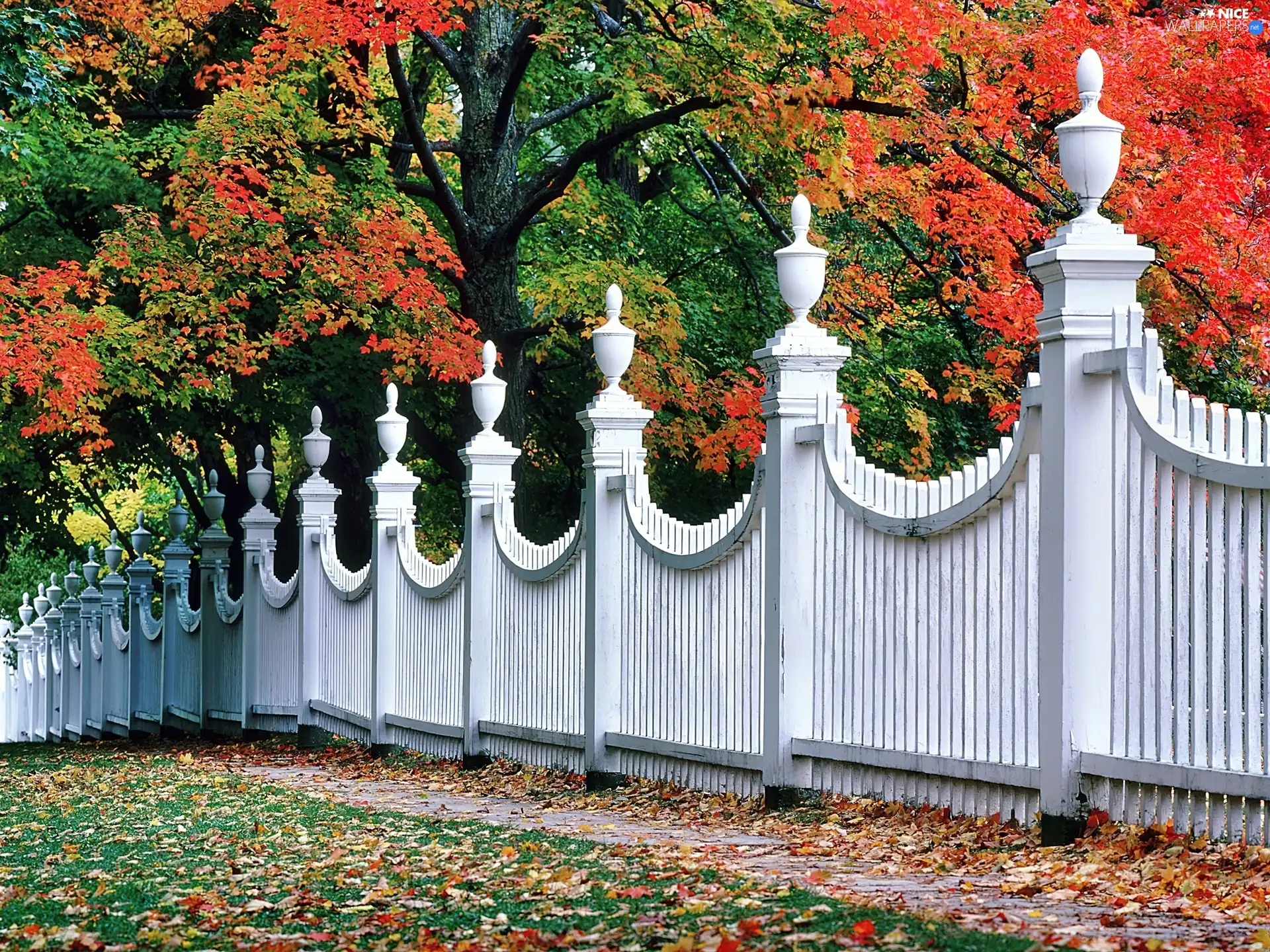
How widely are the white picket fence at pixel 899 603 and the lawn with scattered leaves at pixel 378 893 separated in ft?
4.19

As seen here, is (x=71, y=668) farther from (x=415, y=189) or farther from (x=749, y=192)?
(x=749, y=192)

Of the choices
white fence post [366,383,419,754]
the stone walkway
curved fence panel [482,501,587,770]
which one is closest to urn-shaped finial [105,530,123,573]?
white fence post [366,383,419,754]

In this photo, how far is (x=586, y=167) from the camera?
21859mm

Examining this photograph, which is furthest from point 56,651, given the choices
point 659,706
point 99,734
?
point 659,706

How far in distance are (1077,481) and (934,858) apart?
1.47 m

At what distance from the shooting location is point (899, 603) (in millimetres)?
8133

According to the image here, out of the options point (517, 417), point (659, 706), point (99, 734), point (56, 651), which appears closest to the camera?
point (659, 706)

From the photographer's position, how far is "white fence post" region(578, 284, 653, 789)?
10836mm

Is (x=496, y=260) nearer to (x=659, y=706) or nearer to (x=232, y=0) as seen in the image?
(x=232, y=0)

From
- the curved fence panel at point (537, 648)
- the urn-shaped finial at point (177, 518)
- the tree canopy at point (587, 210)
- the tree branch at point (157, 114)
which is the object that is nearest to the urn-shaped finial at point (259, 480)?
the tree canopy at point (587, 210)

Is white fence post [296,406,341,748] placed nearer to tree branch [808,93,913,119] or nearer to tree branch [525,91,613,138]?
tree branch [525,91,613,138]

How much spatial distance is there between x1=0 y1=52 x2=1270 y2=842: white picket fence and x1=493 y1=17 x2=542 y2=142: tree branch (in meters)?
4.83

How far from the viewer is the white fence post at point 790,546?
8891 millimetres

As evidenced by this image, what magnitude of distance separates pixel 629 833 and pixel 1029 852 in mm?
2224
